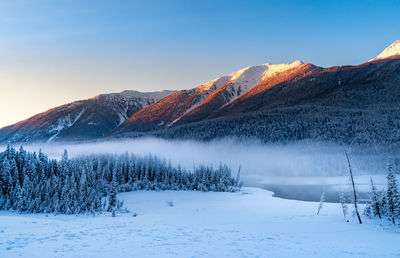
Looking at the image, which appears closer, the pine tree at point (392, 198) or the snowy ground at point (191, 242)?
the snowy ground at point (191, 242)

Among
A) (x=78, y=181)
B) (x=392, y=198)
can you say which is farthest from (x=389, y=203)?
(x=78, y=181)

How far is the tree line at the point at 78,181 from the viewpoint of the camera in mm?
44062

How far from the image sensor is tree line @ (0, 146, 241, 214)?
44.1 metres

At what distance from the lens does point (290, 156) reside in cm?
17575

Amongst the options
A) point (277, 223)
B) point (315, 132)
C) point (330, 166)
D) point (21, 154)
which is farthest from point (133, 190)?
point (315, 132)

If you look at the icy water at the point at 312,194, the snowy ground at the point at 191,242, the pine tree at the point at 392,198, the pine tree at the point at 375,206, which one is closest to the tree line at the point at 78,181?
the icy water at the point at 312,194

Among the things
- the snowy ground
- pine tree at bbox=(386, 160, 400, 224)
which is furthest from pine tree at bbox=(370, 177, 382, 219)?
the snowy ground

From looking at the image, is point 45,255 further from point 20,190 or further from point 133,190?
point 133,190

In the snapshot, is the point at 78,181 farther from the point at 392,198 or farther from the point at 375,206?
the point at 392,198

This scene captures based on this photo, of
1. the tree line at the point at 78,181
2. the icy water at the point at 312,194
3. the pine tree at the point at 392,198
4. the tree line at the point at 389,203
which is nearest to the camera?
the pine tree at the point at 392,198

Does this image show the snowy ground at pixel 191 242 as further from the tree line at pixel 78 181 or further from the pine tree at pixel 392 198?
the tree line at pixel 78 181

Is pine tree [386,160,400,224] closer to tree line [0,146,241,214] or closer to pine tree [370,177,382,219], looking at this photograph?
pine tree [370,177,382,219]

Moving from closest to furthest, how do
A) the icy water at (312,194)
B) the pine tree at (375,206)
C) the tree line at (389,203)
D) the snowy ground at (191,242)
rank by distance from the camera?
the snowy ground at (191,242), the tree line at (389,203), the pine tree at (375,206), the icy water at (312,194)

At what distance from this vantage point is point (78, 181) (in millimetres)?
65750
